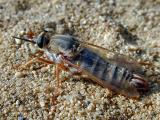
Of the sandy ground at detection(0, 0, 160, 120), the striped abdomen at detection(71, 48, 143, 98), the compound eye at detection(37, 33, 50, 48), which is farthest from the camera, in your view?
the compound eye at detection(37, 33, 50, 48)

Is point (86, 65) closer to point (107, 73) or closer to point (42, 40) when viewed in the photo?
point (107, 73)

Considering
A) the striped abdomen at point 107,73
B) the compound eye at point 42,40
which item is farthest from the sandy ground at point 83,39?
Answer: the compound eye at point 42,40

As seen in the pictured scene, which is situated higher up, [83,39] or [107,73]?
[83,39]

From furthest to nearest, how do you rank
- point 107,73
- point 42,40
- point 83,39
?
point 83,39 < point 42,40 < point 107,73

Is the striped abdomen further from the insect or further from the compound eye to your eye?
the compound eye

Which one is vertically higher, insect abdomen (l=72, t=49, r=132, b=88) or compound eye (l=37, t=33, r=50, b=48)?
compound eye (l=37, t=33, r=50, b=48)

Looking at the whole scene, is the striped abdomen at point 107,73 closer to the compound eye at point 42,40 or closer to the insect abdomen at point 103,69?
the insect abdomen at point 103,69

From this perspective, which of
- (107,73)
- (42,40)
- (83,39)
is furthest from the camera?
(83,39)

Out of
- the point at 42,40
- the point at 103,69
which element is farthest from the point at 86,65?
the point at 42,40

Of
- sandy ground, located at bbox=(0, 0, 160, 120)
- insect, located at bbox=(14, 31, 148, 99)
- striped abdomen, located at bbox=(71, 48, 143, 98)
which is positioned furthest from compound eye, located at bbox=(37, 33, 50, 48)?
striped abdomen, located at bbox=(71, 48, 143, 98)
